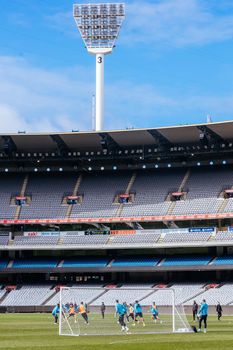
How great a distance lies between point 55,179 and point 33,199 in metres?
3.40

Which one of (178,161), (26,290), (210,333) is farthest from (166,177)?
(210,333)

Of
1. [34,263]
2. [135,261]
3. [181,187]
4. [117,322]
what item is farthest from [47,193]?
[117,322]

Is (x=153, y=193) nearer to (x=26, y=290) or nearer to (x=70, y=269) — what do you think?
(x=70, y=269)

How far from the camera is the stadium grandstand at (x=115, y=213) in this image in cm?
6650

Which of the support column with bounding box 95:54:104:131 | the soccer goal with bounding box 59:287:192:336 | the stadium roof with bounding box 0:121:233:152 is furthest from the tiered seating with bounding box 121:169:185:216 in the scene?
the soccer goal with bounding box 59:287:192:336

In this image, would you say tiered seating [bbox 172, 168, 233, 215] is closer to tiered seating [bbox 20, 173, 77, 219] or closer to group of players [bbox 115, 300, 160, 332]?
tiered seating [bbox 20, 173, 77, 219]

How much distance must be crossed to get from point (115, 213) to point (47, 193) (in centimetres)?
816

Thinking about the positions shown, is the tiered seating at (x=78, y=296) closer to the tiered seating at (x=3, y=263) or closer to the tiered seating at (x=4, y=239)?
the tiered seating at (x=3, y=263)

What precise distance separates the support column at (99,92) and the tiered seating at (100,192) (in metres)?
5.42

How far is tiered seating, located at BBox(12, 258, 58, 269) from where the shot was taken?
70875 millimetres

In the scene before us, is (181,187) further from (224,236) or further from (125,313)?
(125,313)

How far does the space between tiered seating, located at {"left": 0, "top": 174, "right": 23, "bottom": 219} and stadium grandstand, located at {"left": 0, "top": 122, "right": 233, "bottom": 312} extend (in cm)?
10

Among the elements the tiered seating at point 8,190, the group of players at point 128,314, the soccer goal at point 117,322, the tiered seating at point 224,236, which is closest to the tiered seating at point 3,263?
the tiered seating at point 8,190

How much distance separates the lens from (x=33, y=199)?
7381 cm
